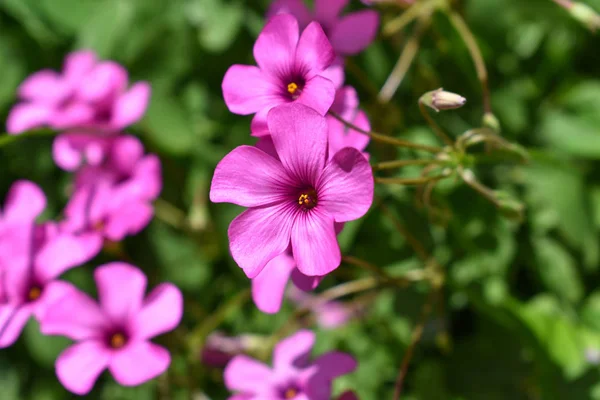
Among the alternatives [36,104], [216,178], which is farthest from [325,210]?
[36,104]

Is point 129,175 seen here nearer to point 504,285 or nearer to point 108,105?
point 108,105

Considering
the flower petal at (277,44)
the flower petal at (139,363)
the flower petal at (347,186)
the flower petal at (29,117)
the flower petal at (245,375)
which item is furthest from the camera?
the flower petal at (29,117)

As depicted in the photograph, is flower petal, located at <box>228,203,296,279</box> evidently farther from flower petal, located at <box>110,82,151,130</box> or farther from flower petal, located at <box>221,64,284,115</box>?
flower petal, located at <box>110,82,151,130</box>

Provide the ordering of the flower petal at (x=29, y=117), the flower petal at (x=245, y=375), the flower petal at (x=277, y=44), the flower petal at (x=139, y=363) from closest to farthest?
the flower petal at (x=277, y=44) < the flower petal at (x=139, y=363) < the flower petal at (x=245, y=375) < the flower petal at (x=29, y=117)

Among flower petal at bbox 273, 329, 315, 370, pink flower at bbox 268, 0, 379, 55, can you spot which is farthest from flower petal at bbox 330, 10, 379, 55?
flower petal at bbox 273, 329, 315, 370

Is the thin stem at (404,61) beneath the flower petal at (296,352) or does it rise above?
above

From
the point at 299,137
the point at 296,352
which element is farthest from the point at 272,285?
the point at 299,137

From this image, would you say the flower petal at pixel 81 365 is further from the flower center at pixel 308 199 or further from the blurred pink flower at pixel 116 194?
the flower center at pixel 308 199

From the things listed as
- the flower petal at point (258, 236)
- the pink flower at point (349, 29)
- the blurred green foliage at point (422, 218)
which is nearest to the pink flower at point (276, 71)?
the flower petal at point (258, 236)

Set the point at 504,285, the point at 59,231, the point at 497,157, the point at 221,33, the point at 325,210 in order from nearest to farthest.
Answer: the point at 325,210
the point at 497,157
the point at 59,231
the point at 504,285
the point at 221,33
